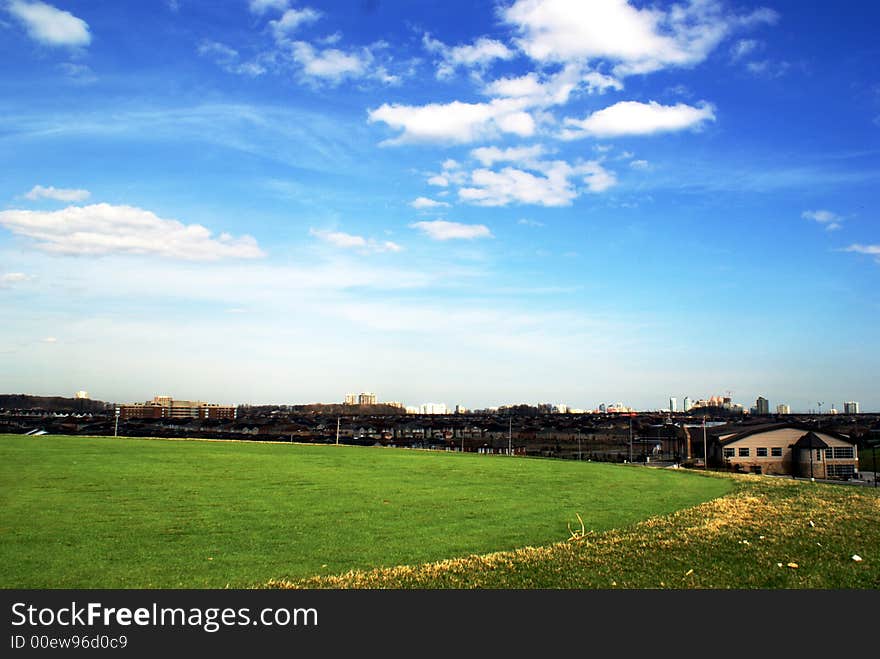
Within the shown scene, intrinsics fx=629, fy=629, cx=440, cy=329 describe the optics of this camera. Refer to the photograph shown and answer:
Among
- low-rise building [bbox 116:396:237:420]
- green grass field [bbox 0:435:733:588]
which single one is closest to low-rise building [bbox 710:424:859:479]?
green grass field [bbox 0:435:733:588]

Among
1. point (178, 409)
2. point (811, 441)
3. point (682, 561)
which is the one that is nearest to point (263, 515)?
point (682, 561)

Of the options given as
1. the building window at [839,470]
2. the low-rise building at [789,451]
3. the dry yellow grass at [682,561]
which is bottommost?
the building window at [839,470]

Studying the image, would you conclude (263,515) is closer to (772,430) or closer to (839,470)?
(772,430)

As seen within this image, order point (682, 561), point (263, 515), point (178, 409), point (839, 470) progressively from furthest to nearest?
point (178, 409) < point (839, 470) < point (263, 515) < point (682, 561)

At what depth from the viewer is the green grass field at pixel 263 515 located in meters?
11.6

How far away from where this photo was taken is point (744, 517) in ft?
62.8

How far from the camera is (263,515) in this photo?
57.0ft

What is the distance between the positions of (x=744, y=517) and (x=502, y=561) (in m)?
10.6

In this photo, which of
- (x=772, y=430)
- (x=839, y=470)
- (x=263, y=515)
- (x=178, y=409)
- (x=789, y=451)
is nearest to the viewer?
(x=263, y=515)

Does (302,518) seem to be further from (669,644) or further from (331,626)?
(669,644)

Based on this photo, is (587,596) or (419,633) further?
(587,596)

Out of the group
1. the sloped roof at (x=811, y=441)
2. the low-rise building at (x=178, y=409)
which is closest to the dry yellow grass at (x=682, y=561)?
the sloped roof at (x=811, y=441)

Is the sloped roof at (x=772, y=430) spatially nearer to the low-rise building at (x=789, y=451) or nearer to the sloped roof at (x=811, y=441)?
the low-rise building at (x=789, y=451)

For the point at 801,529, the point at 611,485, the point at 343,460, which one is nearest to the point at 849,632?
the point at 801,529
